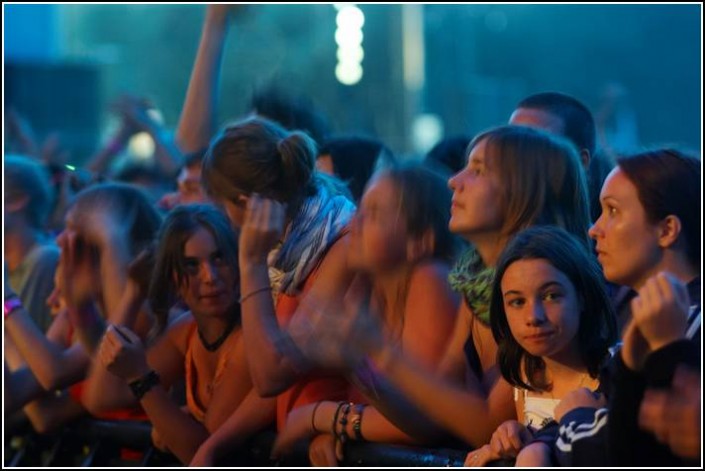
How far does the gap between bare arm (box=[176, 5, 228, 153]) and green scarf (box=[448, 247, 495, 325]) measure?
7.79ft

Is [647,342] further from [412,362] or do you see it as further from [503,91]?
[503,91]

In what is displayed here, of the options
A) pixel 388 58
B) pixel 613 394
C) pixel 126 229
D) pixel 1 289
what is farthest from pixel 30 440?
pixel 388 58

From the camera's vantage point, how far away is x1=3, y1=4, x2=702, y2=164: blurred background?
1714 centimetres

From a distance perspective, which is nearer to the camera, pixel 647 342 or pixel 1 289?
pixel 647 342

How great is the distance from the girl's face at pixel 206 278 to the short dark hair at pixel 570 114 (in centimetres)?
108

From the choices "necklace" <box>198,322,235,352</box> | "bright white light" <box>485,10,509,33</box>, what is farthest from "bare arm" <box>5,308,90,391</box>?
"bright white light" <box>485,10,509,33</box>

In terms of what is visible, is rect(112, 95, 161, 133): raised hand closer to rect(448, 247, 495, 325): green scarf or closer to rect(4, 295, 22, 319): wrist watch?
rect(4, 295, 22, 319): wrist watch

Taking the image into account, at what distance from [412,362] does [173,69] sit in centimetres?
2351

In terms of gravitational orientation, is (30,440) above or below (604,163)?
below

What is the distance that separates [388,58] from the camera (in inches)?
888

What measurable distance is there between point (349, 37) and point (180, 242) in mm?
6224

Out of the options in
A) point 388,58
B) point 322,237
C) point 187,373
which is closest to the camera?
point 322,237

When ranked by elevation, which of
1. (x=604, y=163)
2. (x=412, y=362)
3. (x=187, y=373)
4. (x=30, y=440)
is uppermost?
(x=604, y=163)

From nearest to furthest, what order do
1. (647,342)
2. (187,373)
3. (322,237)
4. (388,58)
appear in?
(647,342) < (322,237) < (187,373) < (388,58)
